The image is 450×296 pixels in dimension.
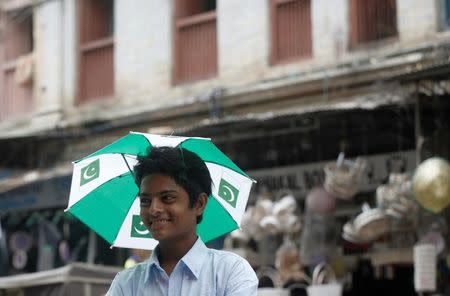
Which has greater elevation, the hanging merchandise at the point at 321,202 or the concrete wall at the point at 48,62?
the concrete wall at the point at 48,62

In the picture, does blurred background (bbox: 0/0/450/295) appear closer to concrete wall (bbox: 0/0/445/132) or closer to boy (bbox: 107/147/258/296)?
concrete wall (bbox: 0/0/445/132)

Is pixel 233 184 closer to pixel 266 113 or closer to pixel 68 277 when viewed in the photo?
pixel 68 277

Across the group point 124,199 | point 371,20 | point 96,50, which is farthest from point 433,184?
point 96,50

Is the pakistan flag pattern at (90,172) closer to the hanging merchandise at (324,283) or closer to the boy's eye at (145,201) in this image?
the boy's eye at (145,201)

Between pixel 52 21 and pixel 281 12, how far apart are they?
487 centimetres

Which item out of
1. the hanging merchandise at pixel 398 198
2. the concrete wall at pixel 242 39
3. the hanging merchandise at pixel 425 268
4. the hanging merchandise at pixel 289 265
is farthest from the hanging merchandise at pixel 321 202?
the concrete wall at pixel 242 39

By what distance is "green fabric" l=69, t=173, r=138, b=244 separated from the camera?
15.9ft

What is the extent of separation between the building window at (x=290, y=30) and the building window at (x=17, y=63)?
17.5ft

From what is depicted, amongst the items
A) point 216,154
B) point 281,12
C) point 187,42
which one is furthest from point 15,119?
point 216,154

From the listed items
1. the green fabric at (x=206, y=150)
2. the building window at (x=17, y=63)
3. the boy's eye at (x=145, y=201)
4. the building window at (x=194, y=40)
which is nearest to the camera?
the boy's eye at (x=145, y=201)

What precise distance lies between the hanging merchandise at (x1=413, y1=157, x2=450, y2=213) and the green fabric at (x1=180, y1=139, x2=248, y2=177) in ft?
19.9

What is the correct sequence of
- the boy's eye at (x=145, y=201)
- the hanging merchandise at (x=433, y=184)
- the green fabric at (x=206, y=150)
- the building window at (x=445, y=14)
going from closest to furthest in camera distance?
the boy's eye at (x=145, y=201) < the green fabric at (x=206, y=150) < the hanging merchandise at (x=433, y=184) < the building window at (x=445, y=14)

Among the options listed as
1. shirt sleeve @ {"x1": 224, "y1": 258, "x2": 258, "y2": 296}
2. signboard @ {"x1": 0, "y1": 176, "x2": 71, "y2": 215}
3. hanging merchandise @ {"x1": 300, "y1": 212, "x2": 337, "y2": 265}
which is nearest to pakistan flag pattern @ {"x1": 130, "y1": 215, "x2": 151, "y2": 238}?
shirt sleeve @ {"x1": 224, "y1": 258, "x2": 258, "y2": 296}

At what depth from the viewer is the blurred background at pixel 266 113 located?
461 inches
